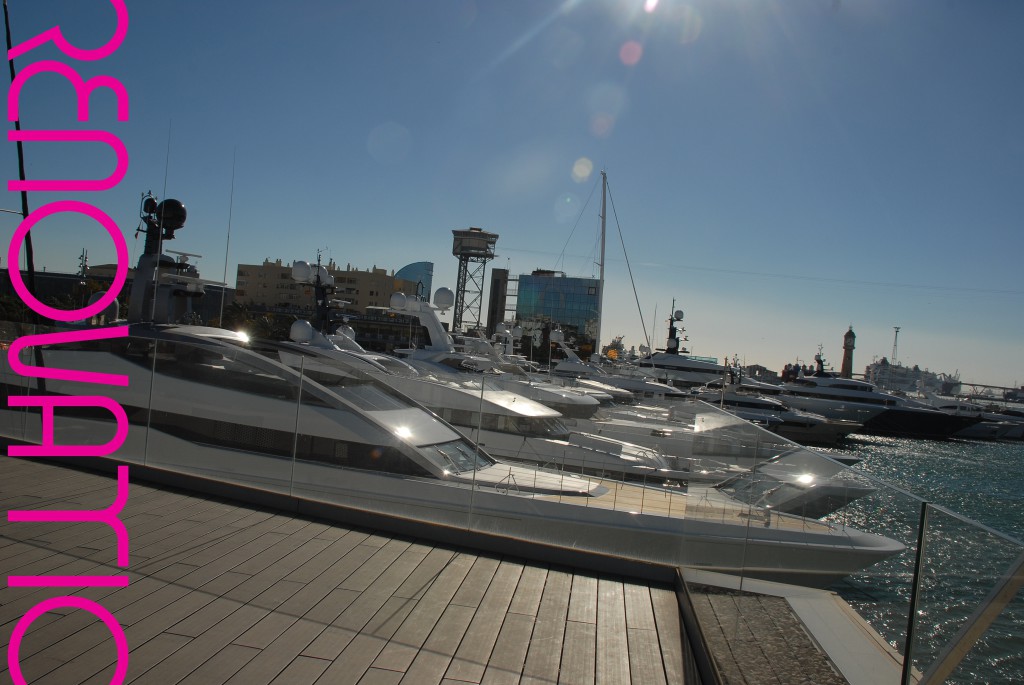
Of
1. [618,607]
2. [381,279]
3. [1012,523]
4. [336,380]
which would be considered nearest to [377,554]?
[618,607]

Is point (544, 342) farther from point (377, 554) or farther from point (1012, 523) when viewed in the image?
point (377, 554)

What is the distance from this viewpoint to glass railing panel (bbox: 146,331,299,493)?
8.96 metres

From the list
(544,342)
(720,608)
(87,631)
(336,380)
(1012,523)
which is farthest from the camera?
(544,342)

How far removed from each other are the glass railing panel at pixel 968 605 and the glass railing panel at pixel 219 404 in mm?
7383

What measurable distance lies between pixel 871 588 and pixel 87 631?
14.6 ft

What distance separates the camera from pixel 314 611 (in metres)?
4.27

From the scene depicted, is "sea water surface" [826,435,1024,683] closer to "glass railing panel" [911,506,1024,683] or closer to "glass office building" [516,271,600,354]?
"glass railing panel" [911,506,1024,683]

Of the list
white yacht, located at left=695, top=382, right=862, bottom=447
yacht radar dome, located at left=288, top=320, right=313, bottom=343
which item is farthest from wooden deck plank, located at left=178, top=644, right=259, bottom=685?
white yacht, located at left=695, top=382, right=862, bottom=447

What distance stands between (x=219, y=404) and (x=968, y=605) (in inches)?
362

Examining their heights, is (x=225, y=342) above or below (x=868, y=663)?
above

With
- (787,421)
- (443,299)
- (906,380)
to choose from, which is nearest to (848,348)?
(906,380)

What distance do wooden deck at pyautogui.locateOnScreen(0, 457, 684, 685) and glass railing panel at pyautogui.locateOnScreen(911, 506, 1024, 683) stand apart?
66.2 inches

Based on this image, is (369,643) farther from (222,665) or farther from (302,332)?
(302,332)

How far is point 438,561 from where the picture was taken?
538 cm
